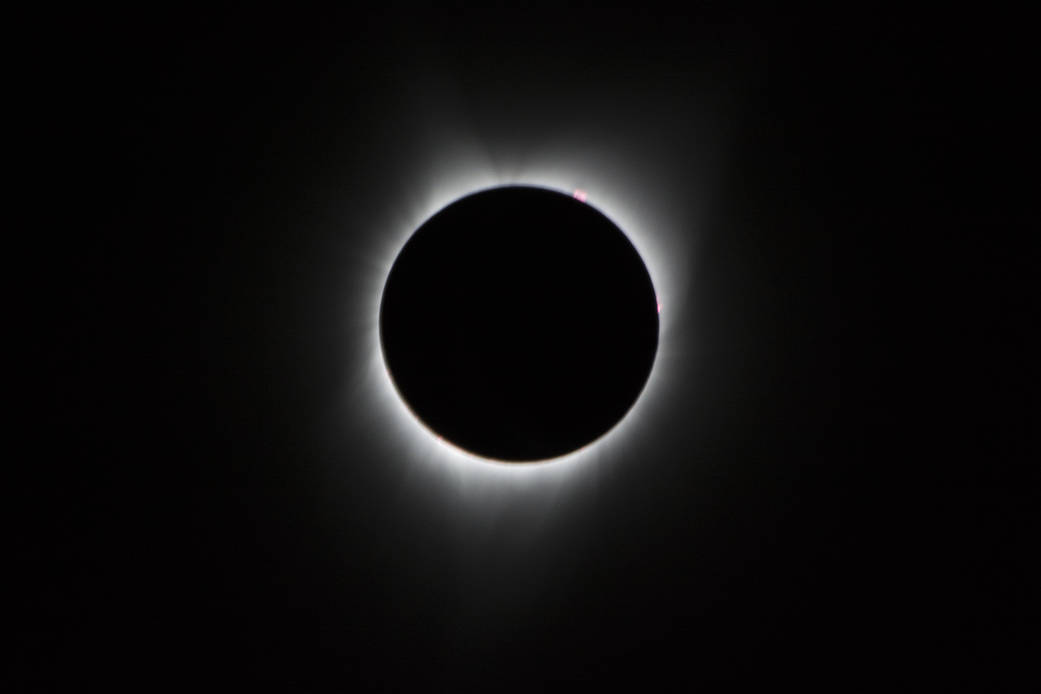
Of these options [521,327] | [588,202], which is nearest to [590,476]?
[521,327]

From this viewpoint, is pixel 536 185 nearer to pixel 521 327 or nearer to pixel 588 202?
pixel 588 202

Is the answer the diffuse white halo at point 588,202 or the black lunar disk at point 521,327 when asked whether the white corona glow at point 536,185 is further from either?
the black lunar disk at point 521,327

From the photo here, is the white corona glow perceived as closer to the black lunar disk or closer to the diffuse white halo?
the diffuse white halo

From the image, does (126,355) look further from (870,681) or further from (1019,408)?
(1019,408)

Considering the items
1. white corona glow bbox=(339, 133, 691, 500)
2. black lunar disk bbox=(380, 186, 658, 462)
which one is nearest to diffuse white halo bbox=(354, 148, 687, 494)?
white corona glow bbox=(339, 133, 691, 500)

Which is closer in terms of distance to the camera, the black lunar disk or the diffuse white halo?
the black lunar disk

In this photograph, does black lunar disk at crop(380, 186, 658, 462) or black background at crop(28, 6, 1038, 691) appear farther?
black background at crop(28, 6, 1038, 691)

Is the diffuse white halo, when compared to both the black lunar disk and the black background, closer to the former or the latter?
the black background
